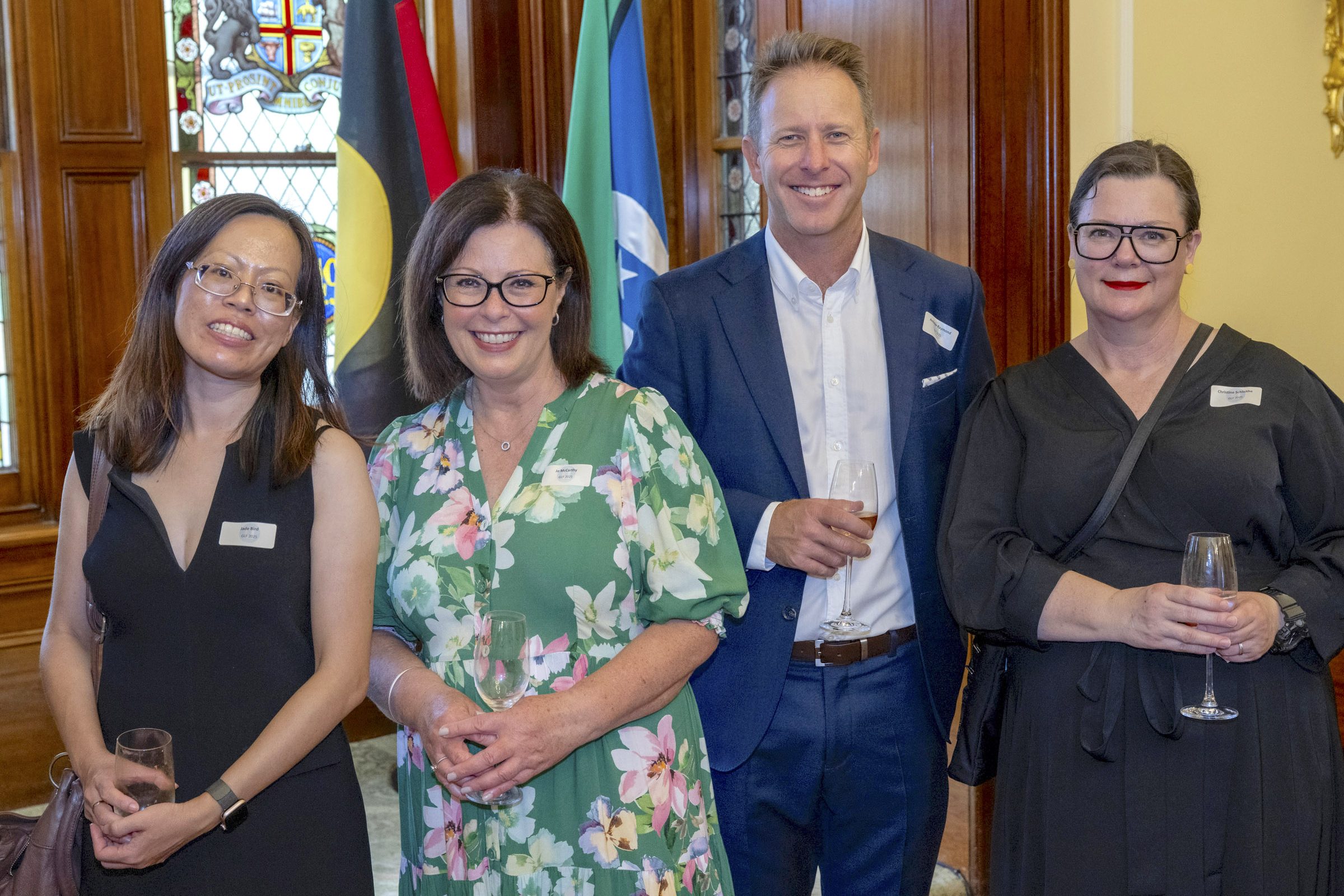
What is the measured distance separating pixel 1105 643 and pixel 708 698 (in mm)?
701

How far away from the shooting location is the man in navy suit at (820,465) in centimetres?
216

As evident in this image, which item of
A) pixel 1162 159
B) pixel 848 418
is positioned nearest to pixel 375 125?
pixel 848 418

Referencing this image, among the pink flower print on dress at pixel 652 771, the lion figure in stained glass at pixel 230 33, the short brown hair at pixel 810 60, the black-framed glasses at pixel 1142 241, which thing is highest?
the lion figure in stained glass at pixel 230 33

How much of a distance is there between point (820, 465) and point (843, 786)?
58cm

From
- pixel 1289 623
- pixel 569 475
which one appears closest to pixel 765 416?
pixel 569 475

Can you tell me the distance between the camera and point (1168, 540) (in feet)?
6.45

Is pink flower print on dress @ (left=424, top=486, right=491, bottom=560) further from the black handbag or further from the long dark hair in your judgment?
the black handbag

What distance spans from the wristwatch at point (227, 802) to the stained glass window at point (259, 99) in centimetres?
307

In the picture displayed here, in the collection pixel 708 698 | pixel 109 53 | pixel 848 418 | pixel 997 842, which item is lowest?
pixel 997 842

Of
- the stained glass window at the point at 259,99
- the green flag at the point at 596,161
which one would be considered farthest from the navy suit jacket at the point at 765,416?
the stained glass window at the point at 259,99

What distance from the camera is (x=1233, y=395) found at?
6.51 feet

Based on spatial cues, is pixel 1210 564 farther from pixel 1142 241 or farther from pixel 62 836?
pixel 62 836

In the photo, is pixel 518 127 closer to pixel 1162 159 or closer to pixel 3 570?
pixel 3 570

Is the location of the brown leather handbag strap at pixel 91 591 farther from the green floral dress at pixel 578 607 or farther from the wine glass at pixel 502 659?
the wine glass at pixel 502 659
